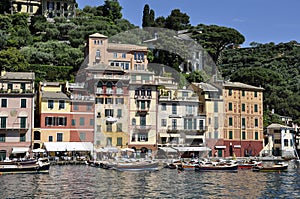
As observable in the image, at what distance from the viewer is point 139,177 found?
36.9 m

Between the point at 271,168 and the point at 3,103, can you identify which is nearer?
the point at 271,168

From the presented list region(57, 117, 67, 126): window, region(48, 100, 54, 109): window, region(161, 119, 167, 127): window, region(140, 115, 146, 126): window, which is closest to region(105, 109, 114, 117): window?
region(140, 115, 146, 126): window

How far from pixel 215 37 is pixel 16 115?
28.4m

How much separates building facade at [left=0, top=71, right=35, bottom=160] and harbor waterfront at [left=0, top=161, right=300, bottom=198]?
8260 millimetres

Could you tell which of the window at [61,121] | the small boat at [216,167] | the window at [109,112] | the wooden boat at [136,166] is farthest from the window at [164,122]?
the wooden boat at [136,166]

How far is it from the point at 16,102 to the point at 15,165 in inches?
445

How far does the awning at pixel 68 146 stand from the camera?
48.7 m

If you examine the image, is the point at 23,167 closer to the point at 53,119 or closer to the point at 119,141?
the point at 53,119

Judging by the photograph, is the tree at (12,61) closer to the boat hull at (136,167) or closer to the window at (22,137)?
the window at (22,137)

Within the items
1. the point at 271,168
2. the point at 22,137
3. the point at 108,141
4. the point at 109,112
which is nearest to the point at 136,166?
the point at 108,141

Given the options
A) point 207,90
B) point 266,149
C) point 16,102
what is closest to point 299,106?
point 266,149

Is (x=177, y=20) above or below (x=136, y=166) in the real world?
above

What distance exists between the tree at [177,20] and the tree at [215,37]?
47.4 ft

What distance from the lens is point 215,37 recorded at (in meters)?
65.1
